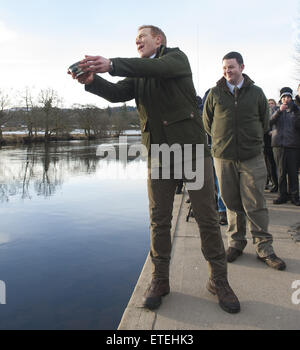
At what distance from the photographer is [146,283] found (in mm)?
2867

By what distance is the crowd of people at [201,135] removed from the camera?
7.65 feet

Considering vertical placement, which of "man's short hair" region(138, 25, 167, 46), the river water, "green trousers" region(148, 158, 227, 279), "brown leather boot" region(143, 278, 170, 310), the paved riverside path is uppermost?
"man's short hair" region(138, 25, 167, 46)

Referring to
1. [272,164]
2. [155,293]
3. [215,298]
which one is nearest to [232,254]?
[215,298]

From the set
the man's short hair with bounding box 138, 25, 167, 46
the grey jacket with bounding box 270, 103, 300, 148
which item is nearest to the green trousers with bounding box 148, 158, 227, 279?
the man's short hair with bounding box 138, 25, 167, 46

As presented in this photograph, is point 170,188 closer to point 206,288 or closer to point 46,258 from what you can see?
point 206,288

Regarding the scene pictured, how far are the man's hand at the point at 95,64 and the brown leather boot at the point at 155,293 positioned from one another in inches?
68.0

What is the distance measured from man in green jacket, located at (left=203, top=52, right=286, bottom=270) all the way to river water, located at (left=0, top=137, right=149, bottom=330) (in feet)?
4.52

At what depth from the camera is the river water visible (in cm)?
272

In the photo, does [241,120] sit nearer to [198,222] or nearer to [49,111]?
[198,222]

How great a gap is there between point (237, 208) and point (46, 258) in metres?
2.42

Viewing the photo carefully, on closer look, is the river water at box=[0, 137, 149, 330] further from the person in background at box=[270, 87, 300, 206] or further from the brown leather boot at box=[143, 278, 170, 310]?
the person in background at box=[270, 87, 300, 206]

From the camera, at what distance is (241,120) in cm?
336

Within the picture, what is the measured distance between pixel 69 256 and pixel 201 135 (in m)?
2.45

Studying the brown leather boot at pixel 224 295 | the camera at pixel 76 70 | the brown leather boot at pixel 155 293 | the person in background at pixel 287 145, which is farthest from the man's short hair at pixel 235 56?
the person in background at pixel 287 145
